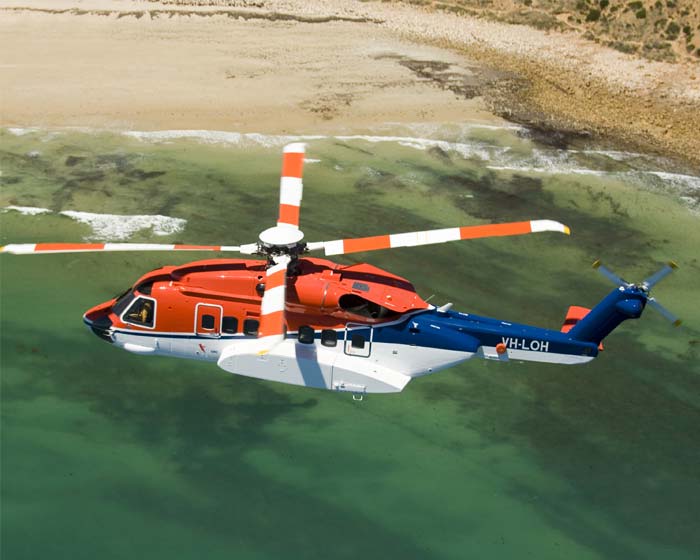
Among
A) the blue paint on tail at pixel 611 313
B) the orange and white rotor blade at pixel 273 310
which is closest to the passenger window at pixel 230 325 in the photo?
the orange and white rotor blade at pixel 273 310

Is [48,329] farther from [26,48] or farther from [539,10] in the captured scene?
[539,10]

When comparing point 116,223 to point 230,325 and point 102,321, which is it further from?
point 230,325

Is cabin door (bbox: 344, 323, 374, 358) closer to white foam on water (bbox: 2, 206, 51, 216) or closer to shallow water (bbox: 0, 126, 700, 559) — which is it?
shallow water (bbox: 0, 126, 700, 559)

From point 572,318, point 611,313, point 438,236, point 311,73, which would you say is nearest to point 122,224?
point 311,73

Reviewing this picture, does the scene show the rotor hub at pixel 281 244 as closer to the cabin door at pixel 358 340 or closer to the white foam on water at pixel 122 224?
the cabin door at pixel 358 340

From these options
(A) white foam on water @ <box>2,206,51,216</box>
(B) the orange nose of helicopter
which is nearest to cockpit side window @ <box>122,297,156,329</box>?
(B) the orange nose of helicopter

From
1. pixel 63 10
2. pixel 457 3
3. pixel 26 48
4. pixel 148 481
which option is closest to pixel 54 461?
pixel 148 481
